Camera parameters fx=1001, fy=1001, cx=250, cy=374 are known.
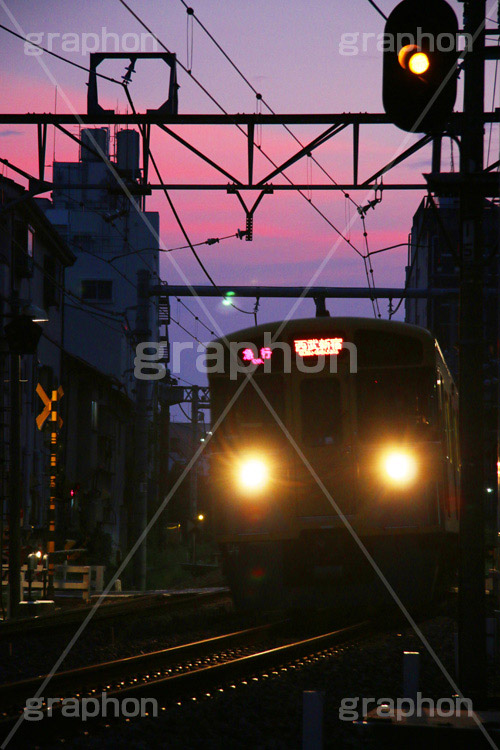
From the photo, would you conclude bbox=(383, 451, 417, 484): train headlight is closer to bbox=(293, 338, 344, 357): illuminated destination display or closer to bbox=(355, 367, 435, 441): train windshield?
bbox=(355, 367, 435, 441): train windshield

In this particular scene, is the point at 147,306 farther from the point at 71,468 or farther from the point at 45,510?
the point at 71,468

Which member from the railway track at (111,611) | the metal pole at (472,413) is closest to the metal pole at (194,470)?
the railway track at (111,611)

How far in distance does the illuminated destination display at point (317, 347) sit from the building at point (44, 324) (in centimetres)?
1024

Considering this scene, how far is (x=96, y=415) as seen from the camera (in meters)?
35.2

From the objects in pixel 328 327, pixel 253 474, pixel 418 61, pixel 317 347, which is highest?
pixel 418 61

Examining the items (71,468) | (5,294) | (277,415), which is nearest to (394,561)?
(277,415)

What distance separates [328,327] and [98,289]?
35.0m

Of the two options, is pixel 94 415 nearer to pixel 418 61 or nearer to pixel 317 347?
pixel 317 347

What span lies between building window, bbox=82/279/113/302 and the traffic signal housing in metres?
41.2

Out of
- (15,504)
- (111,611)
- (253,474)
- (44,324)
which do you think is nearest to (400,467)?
(253,474)

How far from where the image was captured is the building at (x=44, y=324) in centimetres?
2355

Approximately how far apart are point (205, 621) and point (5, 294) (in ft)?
44.1

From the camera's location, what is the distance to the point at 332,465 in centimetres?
1204

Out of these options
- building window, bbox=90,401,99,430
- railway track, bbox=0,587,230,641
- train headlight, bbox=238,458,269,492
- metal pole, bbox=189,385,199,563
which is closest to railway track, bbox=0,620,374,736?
train headlight, bbox=238,458,269,492
